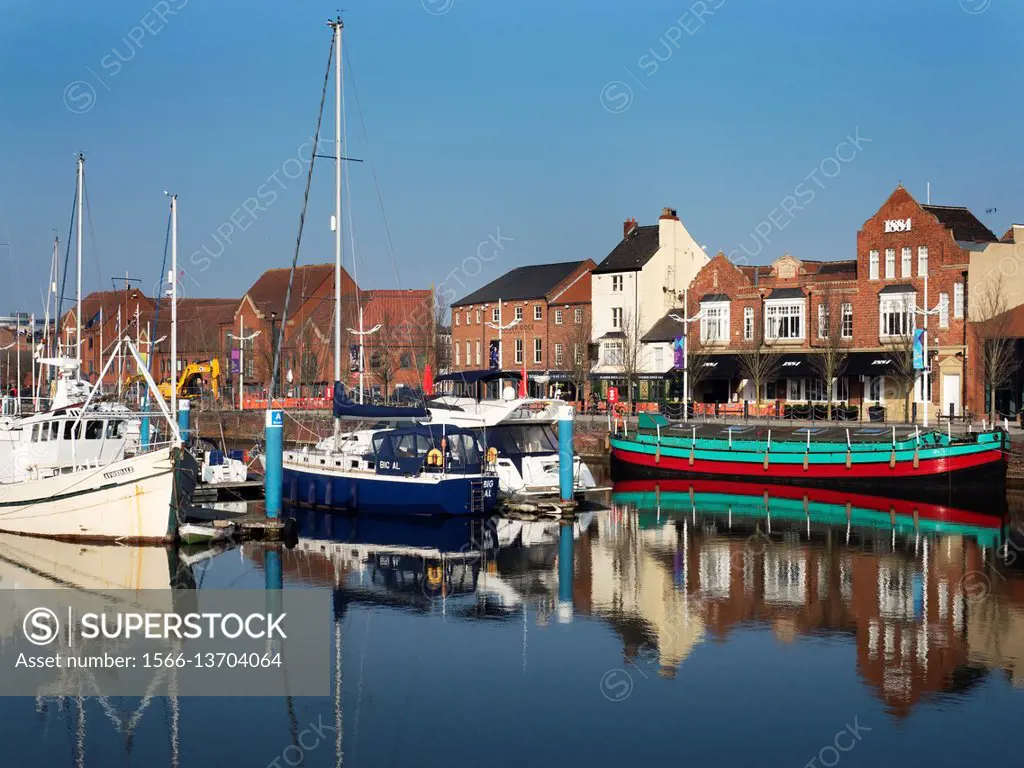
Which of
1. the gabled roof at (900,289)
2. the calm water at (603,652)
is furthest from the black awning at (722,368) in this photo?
the calm water at (603,652)

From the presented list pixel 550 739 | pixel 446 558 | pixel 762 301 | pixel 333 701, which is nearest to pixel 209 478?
pixel 446 558

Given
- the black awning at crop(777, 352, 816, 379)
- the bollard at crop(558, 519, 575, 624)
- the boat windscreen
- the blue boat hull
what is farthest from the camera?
the black awning at crop(777, 352, 816, 379)

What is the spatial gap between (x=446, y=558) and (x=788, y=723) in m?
14.2

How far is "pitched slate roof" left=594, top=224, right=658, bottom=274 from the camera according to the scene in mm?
77625

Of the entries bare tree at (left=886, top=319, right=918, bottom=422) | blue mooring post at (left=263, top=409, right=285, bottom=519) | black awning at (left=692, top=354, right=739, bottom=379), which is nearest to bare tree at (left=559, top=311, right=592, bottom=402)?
black awning at (left=692, top=354, right=739, bottom=379)

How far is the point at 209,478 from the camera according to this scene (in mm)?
40969

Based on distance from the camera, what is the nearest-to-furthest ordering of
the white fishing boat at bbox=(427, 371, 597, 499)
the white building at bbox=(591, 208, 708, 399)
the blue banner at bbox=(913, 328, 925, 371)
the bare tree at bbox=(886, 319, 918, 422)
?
the white fishing boat at bbox=(427, 371, 597, 499)
the blue banner at bbox=(913, 328, 925, 371)
the bare tree at bbox=(886, 319, 918, 422)
the white building at bbox=(591, 208, 708, 399)

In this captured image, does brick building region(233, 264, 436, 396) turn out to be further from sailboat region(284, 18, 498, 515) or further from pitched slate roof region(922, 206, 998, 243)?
sailboat region(284, 18, 498, 515)

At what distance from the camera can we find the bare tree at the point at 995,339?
55344mm

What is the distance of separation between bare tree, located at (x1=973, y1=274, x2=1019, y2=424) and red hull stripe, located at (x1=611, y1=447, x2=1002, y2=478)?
43.0 ft

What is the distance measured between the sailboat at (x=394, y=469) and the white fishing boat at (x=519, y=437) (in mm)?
1546

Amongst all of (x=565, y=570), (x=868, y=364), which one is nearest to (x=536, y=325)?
(x=868, y=364)

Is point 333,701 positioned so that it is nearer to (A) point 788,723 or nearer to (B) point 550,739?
(B) point 550,739

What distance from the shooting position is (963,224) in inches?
2542
